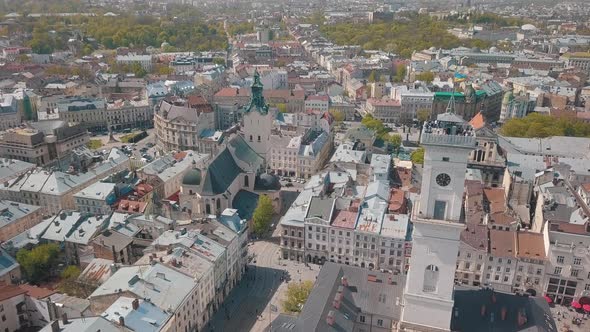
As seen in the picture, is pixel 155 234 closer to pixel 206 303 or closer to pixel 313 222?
pixel 206 303

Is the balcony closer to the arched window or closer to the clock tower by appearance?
the clock tower

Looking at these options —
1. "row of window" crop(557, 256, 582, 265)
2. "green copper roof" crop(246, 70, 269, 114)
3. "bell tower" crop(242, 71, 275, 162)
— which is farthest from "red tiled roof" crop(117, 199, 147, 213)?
"row of window" crop(557, 256, 582, 265)

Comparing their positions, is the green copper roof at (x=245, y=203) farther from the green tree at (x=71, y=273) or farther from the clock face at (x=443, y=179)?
the clock face at (x=443, y=179)

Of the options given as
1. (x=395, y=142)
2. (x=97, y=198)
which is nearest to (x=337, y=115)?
(x=395, y=142)

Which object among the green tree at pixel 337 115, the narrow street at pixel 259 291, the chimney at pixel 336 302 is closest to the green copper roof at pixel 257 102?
the narrow street at pixel 259 291

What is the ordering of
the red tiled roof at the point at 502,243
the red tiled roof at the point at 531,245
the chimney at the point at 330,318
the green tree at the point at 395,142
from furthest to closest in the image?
1. the green tree at the point at 395,142
2. the red tiled roof at the point at 502,243
3. the red tiled roof at the point at 531,245
4. the chimney at the point at 330,318

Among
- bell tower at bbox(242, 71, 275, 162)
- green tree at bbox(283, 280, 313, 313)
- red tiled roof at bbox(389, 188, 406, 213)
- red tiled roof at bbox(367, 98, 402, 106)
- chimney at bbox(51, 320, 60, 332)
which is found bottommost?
green tree at bbox(283, 280, 313, 313)

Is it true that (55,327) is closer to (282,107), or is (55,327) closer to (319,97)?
(282,107)
